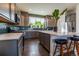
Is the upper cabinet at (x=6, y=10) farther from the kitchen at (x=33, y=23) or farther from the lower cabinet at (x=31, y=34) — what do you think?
the lower cabinet at (x=31, y=34)

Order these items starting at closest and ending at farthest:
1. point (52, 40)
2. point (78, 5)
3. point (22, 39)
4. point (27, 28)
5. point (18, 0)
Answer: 1. point (18, 0)
2. point (78, 5)
3. point (27, 28)
4. point (22, 39)
5. point (52, 40)

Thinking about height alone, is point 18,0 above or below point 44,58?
above

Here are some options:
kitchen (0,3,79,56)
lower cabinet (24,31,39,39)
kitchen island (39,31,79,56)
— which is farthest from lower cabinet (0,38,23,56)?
kitchen island (39,31,79,56)

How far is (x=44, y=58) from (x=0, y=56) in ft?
1.17

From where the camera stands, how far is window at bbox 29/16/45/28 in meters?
1.27

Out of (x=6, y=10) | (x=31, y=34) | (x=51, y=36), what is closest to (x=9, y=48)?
(x=31, y=34)

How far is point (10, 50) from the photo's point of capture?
3.75ft

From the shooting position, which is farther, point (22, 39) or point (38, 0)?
point (22, 39)

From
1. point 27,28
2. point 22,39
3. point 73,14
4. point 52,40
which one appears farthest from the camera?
point 52,40

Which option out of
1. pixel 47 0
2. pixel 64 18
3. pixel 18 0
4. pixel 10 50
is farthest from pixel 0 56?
pixel 64 18

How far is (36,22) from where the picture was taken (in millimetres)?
1291

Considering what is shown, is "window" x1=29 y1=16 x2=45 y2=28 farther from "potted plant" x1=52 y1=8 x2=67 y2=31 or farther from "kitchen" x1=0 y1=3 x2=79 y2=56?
"potted plant" x1=52 y1=8 x2=67 y2=31

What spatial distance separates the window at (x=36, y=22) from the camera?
1272 millimetres

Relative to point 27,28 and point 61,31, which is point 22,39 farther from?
point 61,31
